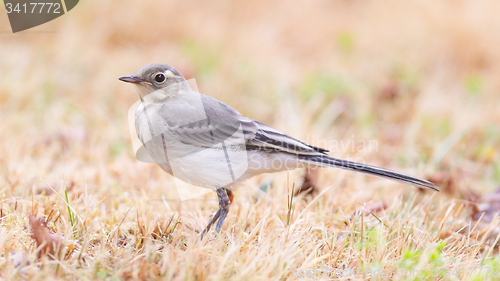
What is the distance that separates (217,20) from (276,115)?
433 cm

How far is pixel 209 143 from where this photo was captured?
348 centimetres

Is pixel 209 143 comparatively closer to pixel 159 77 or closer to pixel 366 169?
pixel 159 77

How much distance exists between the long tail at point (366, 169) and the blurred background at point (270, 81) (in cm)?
81

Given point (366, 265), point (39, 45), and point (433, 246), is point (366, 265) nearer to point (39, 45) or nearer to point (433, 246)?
point (433, 246)

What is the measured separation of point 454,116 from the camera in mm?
6570

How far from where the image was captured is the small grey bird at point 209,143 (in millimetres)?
3330

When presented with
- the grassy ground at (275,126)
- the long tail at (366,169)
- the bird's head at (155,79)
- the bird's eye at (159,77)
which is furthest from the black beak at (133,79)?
the long tail at (366,169)

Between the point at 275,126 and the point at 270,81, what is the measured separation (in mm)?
1553

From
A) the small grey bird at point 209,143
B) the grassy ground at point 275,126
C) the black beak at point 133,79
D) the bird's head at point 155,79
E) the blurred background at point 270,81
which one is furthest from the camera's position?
the blurred background at point 270,81
